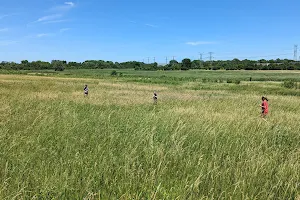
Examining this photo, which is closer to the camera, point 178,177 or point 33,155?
point 178,177

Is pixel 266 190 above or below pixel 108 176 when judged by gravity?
below

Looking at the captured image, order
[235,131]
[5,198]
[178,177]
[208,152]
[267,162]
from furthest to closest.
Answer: [235,131] → [208,152] → [267,162] → [178,177] → [5,198]

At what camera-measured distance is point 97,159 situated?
10.6 feet

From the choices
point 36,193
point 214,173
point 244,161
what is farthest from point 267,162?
point 36,193

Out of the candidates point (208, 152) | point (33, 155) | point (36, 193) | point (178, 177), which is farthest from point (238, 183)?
point (33, 155)

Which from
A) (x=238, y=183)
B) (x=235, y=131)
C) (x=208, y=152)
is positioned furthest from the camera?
(x=235, y=131)

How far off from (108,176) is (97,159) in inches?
18.1

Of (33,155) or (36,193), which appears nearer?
(36,193)

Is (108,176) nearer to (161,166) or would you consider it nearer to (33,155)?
(161,166)

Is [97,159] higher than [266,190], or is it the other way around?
[97,159]

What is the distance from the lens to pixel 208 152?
4004 millimetres

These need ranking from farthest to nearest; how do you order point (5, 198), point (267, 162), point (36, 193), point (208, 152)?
point (208, 152) → point (267, 162) → point (36, 193) → point (5, 198)

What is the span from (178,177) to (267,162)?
1.43 metres

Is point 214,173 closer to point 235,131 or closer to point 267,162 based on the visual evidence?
point 267,162
